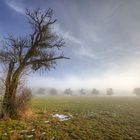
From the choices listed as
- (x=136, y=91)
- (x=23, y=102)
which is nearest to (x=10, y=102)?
(x=23, y=102)

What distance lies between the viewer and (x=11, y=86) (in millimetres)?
18047

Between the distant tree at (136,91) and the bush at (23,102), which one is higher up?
the distant tree at (136,91)

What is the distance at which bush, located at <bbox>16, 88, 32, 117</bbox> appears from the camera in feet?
57.8

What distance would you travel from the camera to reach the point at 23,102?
18.1 meters

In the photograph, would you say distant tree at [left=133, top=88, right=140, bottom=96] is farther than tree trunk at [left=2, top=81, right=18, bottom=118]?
Yes

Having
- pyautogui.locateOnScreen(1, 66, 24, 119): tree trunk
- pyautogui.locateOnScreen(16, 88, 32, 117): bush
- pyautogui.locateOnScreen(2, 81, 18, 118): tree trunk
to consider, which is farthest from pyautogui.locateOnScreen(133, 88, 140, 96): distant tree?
pyautogui.locateOnScreen(2, 81, 18, 118): tree trunk

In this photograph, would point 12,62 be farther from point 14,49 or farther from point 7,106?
point 7,106

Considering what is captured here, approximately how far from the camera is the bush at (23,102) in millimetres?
17616

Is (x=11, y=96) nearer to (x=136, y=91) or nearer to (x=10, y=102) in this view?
(x=10, y=102)

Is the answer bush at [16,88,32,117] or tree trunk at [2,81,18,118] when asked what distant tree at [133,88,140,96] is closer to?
bush at [16,88,32,117]

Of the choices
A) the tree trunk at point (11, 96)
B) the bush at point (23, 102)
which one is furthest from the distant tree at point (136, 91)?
the tree trunk at point (11, 96)

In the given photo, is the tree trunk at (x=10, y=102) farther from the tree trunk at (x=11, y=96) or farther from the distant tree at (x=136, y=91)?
the distant tree at (x=136, y=91)

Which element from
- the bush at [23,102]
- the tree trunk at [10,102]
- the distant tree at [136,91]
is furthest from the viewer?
the distant tree at [136,91]

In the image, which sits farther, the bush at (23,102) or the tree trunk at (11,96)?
the bush at (23,102)
